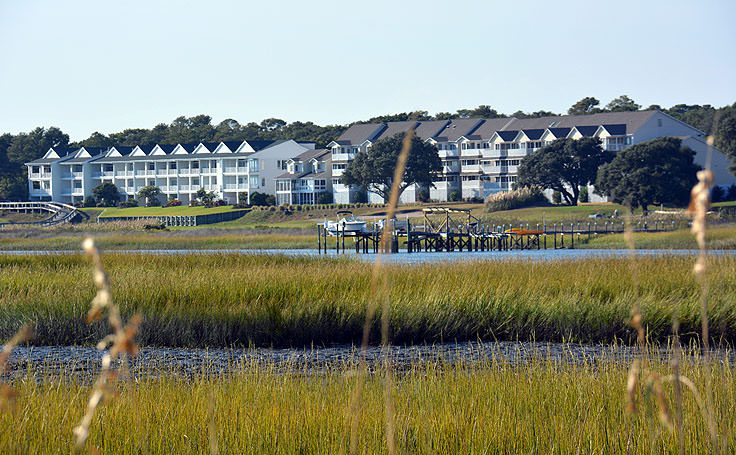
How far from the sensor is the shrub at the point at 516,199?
254 ft

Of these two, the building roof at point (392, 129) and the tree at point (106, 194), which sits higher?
the building roof at point (392, 129)

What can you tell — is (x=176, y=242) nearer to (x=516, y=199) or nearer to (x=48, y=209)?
(x=516, y=199)

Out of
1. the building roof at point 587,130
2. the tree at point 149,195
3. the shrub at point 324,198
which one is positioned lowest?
the shrub at point 324,198

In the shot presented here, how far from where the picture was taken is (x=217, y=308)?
15523mm

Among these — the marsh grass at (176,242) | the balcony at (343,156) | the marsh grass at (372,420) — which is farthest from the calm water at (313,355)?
the balcony at (343,156)

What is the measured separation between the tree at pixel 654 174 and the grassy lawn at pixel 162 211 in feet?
144

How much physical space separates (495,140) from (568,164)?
17.4m

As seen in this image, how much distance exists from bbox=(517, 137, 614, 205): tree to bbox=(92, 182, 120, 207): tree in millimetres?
53827

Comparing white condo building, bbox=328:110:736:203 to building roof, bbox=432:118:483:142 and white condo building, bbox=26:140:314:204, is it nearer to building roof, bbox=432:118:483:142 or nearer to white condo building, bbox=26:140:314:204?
building roof, bbox=432:118:483:142

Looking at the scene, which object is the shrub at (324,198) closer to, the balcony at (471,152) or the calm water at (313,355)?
the balcony at (471,152)

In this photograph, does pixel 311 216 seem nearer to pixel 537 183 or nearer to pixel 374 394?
pixel 537 183

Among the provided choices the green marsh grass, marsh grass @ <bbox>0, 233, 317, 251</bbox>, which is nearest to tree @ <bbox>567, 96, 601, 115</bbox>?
marsh grass @ <bbox>0, 233, 317, 251</bbox>

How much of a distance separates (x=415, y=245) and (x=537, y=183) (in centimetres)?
2757

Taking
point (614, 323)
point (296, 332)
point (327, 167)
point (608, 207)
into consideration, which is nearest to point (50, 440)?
point (296, 332)
